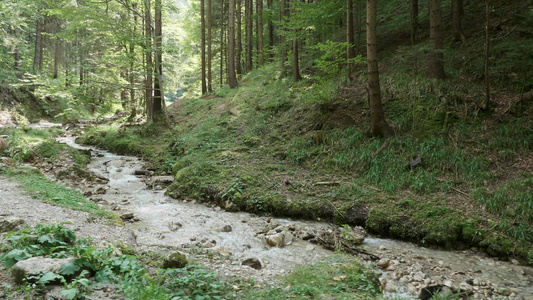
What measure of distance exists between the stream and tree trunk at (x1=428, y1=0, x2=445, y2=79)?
608 centimetres

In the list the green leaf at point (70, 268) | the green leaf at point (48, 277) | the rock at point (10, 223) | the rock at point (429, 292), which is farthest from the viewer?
the rock at point (10, 223)

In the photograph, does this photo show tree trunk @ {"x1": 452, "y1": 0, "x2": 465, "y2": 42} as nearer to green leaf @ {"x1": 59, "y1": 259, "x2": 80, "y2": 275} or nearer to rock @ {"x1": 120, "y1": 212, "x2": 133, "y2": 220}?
rock @ {"x1": 120, "y1": 212, "x2": 133, "y2": 220}

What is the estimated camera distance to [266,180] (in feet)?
27.1

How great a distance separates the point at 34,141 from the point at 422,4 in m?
19.4

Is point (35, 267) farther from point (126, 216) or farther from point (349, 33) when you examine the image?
point (349, 33)

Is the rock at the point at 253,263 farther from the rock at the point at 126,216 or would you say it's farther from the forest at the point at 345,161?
the rock at the point at 126,216

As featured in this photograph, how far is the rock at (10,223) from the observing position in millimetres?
4176

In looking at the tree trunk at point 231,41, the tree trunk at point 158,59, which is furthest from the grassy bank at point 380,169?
the tree trunk at point 231,41

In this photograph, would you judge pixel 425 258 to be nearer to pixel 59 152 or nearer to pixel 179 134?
pixel 179 134

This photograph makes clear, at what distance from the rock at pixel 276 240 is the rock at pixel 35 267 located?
11.4 feet

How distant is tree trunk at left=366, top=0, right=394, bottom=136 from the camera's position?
Result: 26.4 ft

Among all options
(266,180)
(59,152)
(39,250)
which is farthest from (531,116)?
(59,152)

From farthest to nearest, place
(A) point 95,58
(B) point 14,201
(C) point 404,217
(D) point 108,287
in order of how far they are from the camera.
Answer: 1. (A) point 95,58
2. (C) point 404,217
3. (B) point 14,201
4. (D) point 108,287

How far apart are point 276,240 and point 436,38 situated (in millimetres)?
7914
